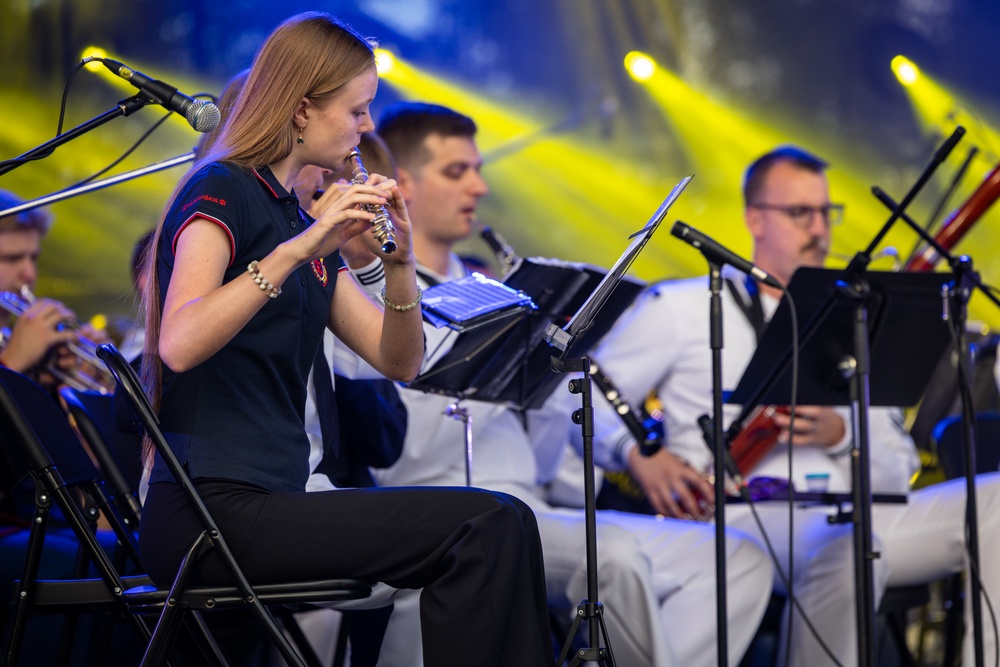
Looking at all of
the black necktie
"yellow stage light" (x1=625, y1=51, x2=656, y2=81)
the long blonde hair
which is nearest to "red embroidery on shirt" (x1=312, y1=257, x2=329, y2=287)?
the long blonde hair

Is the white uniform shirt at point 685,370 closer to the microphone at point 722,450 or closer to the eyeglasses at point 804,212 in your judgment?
the eyeglasses at point 804,212

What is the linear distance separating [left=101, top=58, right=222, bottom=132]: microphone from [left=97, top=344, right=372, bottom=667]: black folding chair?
0.47 meters

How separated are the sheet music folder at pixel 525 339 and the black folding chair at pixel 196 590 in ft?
2.55

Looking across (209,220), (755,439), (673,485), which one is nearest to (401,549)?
(209,220)

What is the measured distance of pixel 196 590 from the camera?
207 centimetres

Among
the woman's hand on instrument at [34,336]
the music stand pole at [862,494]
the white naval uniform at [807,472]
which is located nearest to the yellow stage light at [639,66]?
the white naval uniform at [807,472]

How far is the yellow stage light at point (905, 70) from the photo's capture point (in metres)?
5.38

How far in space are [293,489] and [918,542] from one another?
2261 millimetres

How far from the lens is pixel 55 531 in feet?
10.8

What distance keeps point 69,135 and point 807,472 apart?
102 inches

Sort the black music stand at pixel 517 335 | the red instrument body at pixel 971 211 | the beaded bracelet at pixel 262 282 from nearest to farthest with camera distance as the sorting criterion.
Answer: the beaded bracelet at pixel 262 282 → the black music stand at pixel 517 335 → the red instrument body at pixel 971 211

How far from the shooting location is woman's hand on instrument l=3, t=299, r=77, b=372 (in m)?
3.69

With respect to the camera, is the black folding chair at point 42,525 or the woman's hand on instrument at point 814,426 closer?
the black folding chair at point 42,525

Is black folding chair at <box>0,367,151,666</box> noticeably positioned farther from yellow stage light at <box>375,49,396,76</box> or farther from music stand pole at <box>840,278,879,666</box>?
yellow stage light at <box>375,49,396,76</box>
